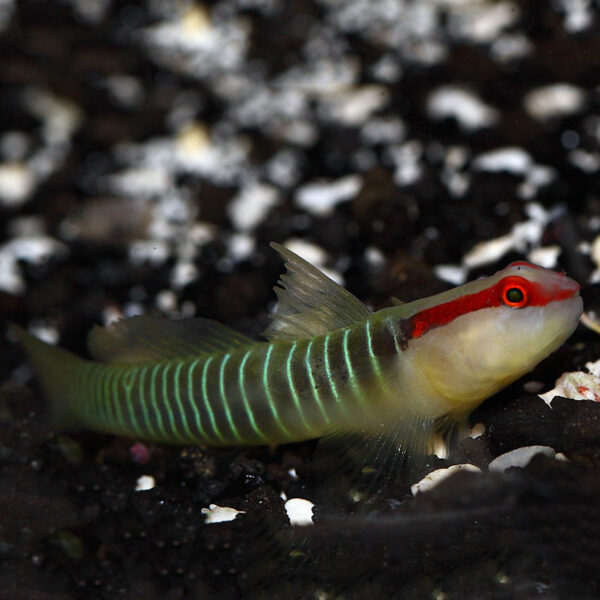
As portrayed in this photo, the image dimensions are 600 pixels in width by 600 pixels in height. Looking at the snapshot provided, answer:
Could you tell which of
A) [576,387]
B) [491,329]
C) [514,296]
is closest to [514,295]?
[514,296]

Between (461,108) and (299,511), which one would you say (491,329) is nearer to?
(299,511)

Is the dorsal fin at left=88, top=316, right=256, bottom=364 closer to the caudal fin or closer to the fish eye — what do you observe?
the caudal fin

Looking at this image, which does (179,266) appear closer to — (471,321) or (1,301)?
(1,301)

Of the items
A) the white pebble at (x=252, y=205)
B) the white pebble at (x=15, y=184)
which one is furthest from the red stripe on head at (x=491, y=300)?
the white pebble at (x=15, y=184)

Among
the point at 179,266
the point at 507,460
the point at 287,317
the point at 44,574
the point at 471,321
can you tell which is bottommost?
the point at 44,574

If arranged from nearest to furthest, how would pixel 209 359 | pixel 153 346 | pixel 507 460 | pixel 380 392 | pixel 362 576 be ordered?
pixel 362 576, pixel 507 460, pixel 380 392, pixel 209 359, pixel 153 346

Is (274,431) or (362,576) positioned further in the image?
(274,431)

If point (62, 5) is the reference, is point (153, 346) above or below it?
below

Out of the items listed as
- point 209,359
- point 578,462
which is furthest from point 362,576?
point 209,359
